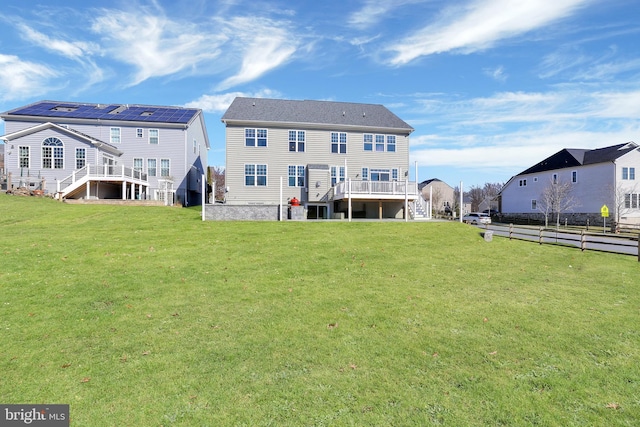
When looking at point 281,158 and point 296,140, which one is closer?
point 281,158

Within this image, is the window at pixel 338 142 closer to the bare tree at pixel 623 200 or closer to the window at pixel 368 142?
the window at pixel 368 142

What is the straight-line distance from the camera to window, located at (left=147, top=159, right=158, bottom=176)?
30.6 meters

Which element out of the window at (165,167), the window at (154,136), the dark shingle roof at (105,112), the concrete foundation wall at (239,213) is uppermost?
the dark shingle roof at (105,112)

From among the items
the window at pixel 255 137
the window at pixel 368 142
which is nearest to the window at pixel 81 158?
the window at pixel 255 137

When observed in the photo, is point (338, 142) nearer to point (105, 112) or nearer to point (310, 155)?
point (310, 155)

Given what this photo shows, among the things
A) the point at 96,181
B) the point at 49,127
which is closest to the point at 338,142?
the point at 96,181

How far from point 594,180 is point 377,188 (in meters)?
31.3

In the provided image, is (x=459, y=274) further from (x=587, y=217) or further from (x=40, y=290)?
(x=587, y=217)

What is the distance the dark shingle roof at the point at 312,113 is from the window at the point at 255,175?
3425 millimetres

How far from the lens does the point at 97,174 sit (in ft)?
82.5

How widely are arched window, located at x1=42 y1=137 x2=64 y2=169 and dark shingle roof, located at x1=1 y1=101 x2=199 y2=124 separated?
387 centimetres

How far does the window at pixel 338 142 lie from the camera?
26.5 metres

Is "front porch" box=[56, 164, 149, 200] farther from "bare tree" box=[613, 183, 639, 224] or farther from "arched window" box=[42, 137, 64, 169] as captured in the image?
"bare tree" box=[613, 183, 639, 224]

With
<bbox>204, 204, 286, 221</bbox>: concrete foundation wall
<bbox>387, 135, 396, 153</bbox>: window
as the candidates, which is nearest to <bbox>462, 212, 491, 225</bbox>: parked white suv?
<bbox>387, 135, 396, 153</bbox>: window
